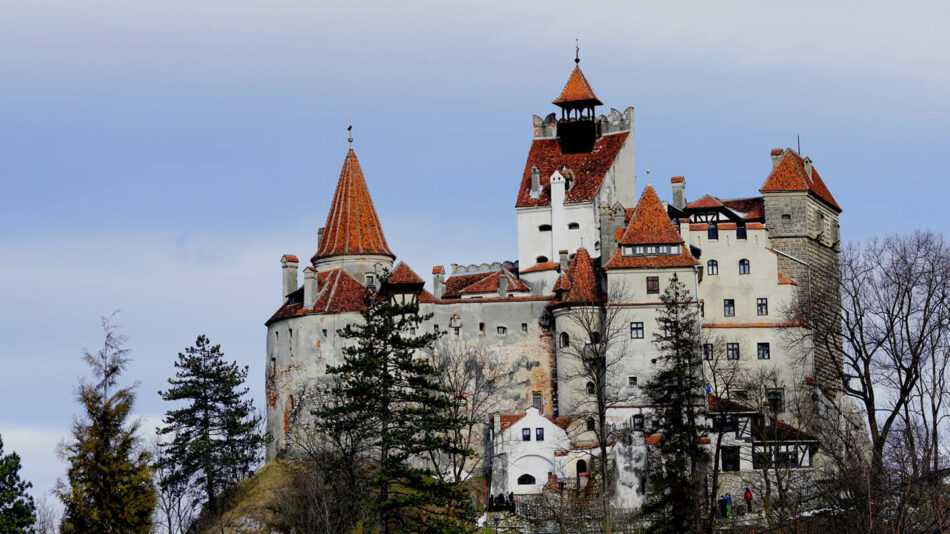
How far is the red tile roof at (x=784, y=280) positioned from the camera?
284 feet

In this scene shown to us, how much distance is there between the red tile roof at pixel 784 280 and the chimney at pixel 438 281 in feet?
62.4

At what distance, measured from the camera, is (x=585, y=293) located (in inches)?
3342

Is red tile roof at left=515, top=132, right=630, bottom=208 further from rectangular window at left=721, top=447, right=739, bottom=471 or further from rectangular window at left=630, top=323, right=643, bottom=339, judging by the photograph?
rectangular window at left=721, top=447, right=739, bottom=471

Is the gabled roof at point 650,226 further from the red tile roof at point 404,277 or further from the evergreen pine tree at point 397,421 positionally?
the evergreen pine tree at point 397,421

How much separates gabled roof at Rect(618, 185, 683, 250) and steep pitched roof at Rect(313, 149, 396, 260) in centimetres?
1590

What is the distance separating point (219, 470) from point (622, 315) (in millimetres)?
22085

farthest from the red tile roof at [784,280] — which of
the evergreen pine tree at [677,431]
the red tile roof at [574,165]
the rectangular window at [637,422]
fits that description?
the red tile roof at [574,165]

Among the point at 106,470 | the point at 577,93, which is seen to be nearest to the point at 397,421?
the point at 106,470

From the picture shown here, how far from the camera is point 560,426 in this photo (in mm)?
81500

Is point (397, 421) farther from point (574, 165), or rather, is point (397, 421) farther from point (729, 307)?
point (574, 165)

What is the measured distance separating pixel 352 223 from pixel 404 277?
7.18m

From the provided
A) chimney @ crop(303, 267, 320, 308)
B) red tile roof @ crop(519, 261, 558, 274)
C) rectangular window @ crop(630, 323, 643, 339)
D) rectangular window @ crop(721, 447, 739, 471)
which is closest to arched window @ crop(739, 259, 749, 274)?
rectangular window @ crop(630, 323, 643, 339)

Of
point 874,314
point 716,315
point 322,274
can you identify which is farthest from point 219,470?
point 874,314

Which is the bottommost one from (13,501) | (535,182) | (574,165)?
(13,501)
